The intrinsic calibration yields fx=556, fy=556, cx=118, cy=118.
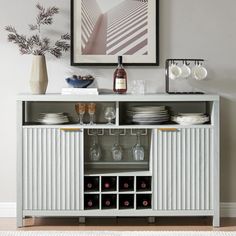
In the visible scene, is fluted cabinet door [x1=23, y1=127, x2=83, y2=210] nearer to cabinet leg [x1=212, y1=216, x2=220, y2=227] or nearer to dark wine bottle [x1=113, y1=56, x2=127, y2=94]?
dark wine bottle [x1=113, y1=56, x2=127, y2=94]

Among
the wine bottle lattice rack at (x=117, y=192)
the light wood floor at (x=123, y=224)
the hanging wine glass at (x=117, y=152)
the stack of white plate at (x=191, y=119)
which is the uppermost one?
the stack of white plate at (x=191, y=119)

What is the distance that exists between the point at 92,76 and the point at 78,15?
1.55 ft

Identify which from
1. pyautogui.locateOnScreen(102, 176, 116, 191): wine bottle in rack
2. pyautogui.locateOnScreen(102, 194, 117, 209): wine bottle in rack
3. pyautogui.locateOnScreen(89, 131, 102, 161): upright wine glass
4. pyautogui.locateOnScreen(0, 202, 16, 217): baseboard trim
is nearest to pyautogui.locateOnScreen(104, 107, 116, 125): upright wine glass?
pyautogui.locateOnScreen(89, 131, 102, 161): upright wine glass

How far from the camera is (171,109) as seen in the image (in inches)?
169

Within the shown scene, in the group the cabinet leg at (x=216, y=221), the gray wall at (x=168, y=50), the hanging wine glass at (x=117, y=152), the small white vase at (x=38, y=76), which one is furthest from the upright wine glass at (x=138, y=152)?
the small white vase at (x=38, y=76)

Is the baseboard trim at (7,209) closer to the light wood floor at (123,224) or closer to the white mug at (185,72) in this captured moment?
the light wood floor at (123,224)

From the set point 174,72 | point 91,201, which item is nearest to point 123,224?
point 91,201

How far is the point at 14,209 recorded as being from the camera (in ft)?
14.1

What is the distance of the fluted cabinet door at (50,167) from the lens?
12.9ft

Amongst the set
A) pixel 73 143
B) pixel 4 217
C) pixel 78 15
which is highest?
pixel 78 15

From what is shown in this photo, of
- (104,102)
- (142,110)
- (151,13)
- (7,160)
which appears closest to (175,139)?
(142,110)

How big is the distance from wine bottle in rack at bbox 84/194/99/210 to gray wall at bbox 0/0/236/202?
2.45ft

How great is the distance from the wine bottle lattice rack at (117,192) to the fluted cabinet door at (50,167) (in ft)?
0.40

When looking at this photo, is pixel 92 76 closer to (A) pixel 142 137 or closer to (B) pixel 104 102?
(B) pixel 104 102
